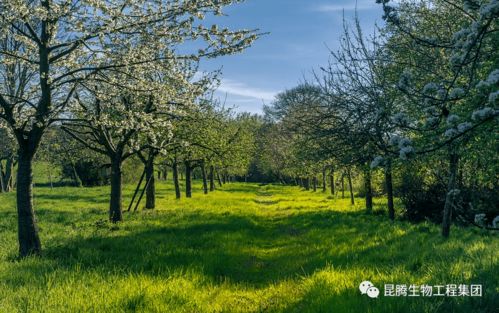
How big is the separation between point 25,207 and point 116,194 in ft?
27.3

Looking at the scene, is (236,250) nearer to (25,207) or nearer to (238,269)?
(238,269)

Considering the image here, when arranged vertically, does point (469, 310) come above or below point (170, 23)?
below

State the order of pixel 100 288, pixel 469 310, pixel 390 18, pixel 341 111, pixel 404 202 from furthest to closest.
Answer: pixel 404 202
pixel 341 111
pixel 100 288
pixel 469 310
pixel 390 18

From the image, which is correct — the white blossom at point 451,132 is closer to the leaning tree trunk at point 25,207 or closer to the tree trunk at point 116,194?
the leaning tree trunk at point 25,207

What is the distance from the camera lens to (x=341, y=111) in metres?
18.0

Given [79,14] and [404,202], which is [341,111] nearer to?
[404,202]

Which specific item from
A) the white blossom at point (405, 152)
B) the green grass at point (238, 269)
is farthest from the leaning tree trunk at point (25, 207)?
the white blossom at point (405, 152)

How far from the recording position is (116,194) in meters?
18.7

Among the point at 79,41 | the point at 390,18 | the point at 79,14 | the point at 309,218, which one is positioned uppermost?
the point at 79,14

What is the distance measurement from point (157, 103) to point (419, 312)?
36.6 ft

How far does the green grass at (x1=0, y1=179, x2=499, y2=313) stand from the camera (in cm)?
686

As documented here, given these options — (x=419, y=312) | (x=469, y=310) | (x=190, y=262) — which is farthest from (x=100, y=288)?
(x=469, y=310)

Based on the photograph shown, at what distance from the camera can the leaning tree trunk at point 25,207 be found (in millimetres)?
10328

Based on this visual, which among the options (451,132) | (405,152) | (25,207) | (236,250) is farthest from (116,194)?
(451,132)
